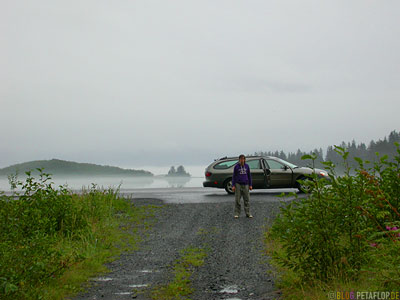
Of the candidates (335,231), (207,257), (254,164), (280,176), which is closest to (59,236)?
(207,257)

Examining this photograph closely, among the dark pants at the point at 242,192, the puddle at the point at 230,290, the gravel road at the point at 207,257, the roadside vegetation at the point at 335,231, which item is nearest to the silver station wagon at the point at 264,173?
the gravel road at the point at 207,257

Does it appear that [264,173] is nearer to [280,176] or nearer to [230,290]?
[280,176]

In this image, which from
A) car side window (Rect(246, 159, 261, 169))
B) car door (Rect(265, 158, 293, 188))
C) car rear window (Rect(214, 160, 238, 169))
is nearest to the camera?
car door (Rect(265, 158, 293, 188))

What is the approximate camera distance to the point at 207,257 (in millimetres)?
8906

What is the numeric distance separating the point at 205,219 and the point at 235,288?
21.6 ft

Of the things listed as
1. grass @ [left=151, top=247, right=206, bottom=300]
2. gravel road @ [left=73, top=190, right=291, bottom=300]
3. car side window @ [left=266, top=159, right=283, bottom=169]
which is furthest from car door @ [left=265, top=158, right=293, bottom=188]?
grass @ [left=151, top=247, right=206, bottom=300]

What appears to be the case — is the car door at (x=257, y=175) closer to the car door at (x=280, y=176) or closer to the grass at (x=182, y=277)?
the car door at (x=280, y=176)

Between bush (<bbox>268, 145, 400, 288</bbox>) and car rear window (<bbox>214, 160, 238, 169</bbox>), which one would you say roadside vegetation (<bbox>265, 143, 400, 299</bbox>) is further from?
car rear window (<bbox>214, 160, 238, 169</bbox>)

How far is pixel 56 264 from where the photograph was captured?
6.68m

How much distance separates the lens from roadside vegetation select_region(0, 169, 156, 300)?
5824 mm

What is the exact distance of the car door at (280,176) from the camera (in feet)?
60.1

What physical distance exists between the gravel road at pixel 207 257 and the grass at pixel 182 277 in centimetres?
14

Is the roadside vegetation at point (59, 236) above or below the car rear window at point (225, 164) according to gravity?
below

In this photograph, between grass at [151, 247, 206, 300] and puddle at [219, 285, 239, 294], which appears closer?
grass at [151, 247, 206, 300]
